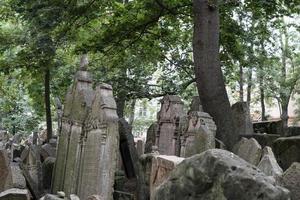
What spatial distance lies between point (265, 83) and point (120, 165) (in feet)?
51.0

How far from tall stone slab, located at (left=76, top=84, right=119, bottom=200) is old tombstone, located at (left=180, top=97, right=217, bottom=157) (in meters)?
1.89

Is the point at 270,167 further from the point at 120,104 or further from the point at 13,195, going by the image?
the point at 120,104

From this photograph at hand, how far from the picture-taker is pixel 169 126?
12.6 m

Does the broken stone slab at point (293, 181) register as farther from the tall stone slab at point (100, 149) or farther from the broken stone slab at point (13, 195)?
the tall stone slab at point (100, 149)

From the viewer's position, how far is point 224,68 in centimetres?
2059

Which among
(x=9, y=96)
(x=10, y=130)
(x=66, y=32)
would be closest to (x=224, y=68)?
(x=66, y=32)

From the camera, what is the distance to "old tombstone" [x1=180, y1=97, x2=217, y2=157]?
31.3ft

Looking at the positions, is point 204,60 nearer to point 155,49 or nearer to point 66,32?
point 66,32

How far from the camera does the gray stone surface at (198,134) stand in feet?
31.3

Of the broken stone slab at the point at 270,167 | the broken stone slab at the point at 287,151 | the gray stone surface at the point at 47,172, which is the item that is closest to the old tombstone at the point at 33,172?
the gray stone surface at the point at 47,172

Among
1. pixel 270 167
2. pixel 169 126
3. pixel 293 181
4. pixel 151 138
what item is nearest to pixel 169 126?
pixel 169 126

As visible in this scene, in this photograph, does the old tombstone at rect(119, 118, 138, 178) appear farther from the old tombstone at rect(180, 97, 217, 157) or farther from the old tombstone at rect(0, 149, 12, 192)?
the old tombstone at rect(0, 149, 12, 192)

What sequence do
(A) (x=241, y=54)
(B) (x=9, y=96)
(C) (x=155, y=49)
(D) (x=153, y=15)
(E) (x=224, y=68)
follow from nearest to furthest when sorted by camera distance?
(D) (x=153, y=15)
(A) (x=241, y=54)
(C) (x=155, y=49)
(E) (x=224, y=68)
(B) (x=9, y=96)

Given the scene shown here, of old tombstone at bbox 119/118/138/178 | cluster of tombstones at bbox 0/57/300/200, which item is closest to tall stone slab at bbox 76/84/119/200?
cluster of tombstones at bbox 0/57/300/200
